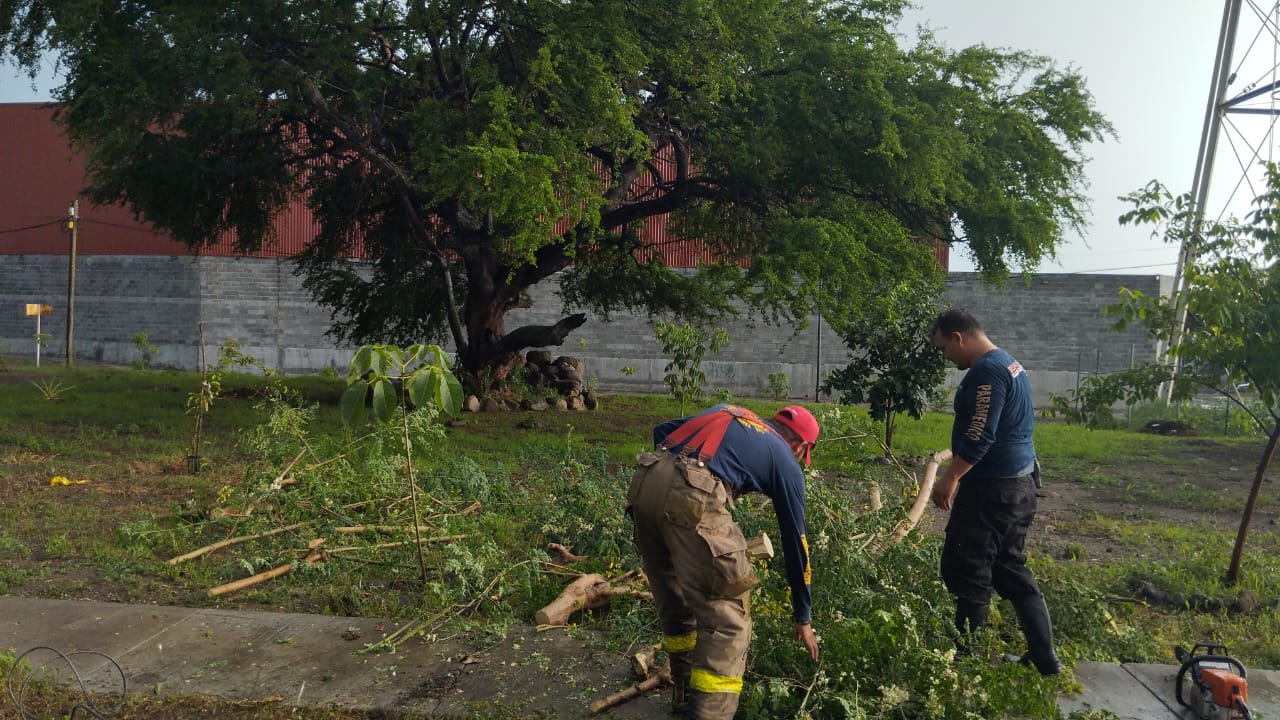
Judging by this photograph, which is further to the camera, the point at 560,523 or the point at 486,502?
the point at 486,502

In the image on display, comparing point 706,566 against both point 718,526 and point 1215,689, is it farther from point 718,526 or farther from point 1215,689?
point 1215,689

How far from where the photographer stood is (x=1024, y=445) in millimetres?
4656

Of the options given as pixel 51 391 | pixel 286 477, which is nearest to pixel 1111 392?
pixel 286 477

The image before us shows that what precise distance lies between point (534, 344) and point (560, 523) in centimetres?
1026

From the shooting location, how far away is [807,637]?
3.82m

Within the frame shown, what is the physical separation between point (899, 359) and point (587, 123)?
188 inches

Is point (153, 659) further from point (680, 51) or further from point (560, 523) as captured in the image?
point (680, 51)

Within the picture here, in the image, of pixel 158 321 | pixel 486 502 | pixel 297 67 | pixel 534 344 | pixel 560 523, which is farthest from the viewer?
pixel 158 321

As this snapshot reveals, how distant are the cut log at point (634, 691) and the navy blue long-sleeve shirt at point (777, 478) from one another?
85 centimetres

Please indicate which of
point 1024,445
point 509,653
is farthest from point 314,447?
point 1024,445

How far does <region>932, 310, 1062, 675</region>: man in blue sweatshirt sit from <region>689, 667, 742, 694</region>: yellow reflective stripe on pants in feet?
4.67

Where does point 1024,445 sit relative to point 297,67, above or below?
below

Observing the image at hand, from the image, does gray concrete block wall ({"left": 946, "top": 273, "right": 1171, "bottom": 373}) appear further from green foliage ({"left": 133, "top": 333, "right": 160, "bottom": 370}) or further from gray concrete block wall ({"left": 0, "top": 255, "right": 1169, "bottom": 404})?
green foliage ({"left": 133, "top": 333, "right": 160, "bottom": 370})

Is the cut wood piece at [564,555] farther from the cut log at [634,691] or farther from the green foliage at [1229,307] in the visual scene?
the green foliage at [1229,307]
